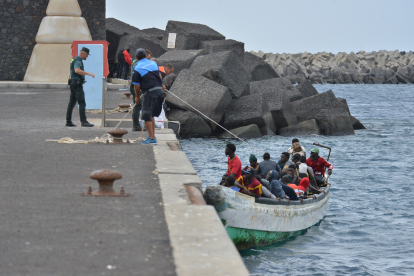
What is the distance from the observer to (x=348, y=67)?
100188 millimetres

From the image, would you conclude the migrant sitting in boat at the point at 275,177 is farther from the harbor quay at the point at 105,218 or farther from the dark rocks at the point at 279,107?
the dark rocks at the point at 279,107

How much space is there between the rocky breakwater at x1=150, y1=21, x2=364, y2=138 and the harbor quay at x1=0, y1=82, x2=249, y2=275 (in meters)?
13.0

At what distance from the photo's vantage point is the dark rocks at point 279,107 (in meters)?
24.0

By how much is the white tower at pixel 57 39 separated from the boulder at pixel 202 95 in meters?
5.93

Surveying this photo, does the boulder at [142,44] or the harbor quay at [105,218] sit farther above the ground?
the boulder at [142,44]

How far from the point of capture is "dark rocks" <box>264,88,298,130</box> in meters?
24.0

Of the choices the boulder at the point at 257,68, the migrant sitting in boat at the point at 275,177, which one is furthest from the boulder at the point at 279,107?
the migrant sitting in boat at the point at 275,177

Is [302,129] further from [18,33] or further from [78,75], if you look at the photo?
[78,75]

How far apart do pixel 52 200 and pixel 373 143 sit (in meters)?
22.7

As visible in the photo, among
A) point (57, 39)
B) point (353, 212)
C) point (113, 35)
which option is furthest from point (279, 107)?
point (113, 35)

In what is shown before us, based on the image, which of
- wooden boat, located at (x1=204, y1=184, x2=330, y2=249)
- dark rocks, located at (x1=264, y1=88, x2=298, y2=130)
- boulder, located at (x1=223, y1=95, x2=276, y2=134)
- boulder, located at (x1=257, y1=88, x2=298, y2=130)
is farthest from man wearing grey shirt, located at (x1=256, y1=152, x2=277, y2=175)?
dark rocks, located at (x1=264, y1=88, x2=298, y2=130)

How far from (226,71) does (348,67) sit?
266 feet

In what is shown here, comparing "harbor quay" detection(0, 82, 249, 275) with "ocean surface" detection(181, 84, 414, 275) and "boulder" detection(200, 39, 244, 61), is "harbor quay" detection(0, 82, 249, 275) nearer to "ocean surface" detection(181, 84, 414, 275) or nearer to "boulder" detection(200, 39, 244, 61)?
"ocean surface" detection(181, 84, 414, 275)

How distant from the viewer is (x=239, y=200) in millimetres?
8320
